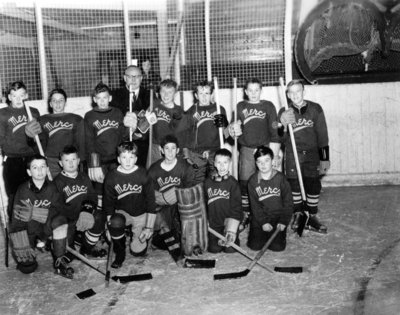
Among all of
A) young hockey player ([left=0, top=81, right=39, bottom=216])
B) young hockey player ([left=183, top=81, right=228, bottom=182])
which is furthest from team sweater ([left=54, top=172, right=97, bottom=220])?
Result: young hockey player ([left=183, top=81, right=228, bottom=182])

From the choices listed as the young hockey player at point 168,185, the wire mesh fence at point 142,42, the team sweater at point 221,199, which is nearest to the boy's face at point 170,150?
the young hockey player at point 168,185

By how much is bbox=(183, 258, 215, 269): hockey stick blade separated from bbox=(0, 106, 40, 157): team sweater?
72.0 inches

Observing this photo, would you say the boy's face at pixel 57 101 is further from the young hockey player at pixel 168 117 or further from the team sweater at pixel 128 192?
the team sweater at pixel 128 192

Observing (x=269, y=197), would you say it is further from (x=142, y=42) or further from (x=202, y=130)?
(x=142, y=42)

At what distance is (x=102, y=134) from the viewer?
4301mm

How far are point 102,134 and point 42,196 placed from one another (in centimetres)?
88

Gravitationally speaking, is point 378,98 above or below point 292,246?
above

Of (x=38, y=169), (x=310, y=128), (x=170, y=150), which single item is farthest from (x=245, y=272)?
(x=38, y=169)

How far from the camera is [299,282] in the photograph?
3.15m

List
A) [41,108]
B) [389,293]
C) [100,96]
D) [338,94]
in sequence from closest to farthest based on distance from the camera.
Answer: [389,293], [100,96], [41,108], [338,94]

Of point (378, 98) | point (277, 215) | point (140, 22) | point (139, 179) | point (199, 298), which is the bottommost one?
point (199, 298)

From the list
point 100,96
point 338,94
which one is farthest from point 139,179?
point 338,94

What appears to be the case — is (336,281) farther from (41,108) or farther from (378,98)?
(41,108)

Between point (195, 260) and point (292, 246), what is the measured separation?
2.82 ft
